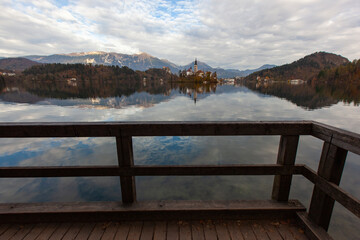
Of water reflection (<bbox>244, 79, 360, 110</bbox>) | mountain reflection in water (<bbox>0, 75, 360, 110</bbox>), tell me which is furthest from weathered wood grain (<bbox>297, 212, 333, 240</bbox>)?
water reflection (<bbox>244, 79, 360, 110</bbox>)

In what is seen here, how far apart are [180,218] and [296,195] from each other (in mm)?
→ 7381

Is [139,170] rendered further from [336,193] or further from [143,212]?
[336,193]

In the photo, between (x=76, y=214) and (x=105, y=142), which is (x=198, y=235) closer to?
(x=76, y=214)

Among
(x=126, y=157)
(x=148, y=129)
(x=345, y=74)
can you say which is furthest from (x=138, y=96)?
(x=345, y=74)

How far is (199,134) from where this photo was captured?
9.93 ft

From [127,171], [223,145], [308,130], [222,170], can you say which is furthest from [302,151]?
[127,171]

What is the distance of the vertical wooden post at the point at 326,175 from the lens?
2.58 m

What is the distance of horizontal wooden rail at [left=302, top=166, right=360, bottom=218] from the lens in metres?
2.22

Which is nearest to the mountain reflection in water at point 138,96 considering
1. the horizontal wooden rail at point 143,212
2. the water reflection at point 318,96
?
the water reflection at point 318,96

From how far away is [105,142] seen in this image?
13992 millimetres

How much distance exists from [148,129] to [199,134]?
0.91 m

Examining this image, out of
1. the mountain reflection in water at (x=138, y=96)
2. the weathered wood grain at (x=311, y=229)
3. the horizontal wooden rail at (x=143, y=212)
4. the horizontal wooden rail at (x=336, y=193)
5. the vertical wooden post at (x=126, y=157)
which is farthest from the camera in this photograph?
the mountain reflection in water at (x=138, y=96)

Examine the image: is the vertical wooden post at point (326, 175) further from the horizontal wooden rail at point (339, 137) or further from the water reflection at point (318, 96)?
the water reflection at point (318, 96)

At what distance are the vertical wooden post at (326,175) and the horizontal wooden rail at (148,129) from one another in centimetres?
50
